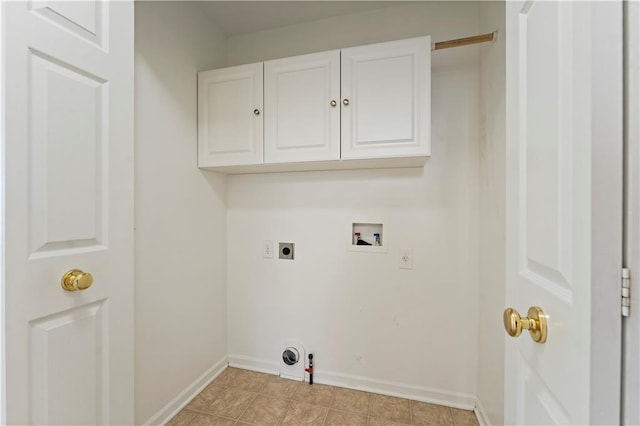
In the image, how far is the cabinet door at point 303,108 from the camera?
1.53 meters

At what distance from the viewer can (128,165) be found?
0.98 meters

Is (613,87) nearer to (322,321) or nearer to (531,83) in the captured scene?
(531,83)

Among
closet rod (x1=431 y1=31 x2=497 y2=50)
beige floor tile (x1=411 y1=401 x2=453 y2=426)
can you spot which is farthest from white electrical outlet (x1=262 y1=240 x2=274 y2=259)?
closet rod (x1=431 y1=31 x2=497 y2=50)

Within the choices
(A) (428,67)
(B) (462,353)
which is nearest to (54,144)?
(A) (428,67)

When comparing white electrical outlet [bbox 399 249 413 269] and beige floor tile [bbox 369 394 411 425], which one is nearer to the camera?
beige floor tile [bbox 369 394 411 425]

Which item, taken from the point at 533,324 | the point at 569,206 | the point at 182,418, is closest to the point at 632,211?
the point at 569,206

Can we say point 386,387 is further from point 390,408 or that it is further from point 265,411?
point 265,411

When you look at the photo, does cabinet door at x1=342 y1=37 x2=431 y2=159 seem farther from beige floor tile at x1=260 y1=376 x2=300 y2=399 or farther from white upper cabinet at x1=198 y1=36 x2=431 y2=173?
beige floor tile at x1=260 y1=376 x2=300 y2=399

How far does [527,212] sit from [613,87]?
311 millimetres

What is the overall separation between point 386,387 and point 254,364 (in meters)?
0.97

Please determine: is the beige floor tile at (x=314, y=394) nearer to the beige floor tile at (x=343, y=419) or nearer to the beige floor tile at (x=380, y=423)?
the beige floor tile at (x=343, y=419)

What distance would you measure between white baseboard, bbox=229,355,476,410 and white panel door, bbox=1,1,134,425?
1063 millimetres

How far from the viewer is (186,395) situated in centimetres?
Answer: 164

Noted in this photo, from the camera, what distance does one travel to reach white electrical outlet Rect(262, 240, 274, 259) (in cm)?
197
